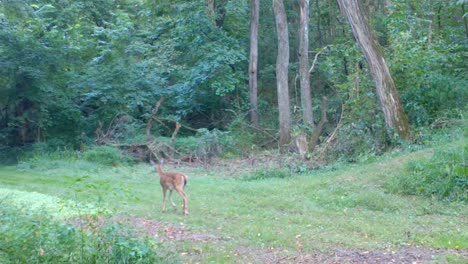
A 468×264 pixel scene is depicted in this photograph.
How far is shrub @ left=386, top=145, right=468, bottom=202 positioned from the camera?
47.3ft

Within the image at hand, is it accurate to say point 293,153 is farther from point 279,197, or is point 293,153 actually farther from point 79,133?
point 79,133

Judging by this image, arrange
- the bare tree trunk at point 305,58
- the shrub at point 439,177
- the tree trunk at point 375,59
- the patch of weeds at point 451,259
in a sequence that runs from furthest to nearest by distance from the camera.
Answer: the bare tree trunk at point 305,58
the tree trunk at point 375,59
the shrub at point 439,177
the patch of weeds at point 451,259

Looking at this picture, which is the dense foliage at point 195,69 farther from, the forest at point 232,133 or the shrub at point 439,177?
the shrub at point 439,177

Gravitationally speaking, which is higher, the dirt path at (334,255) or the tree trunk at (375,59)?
the tree trunk at (375,59)

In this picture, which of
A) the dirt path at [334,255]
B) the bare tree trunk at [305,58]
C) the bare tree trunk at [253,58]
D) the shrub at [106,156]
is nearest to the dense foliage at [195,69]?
the bare tree trunk at [253,58]

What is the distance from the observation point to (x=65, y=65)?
28.0 m

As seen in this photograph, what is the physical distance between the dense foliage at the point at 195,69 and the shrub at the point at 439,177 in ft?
17.0

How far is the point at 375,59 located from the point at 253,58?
11.1 meters

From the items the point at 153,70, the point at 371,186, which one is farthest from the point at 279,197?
the point at 153,70

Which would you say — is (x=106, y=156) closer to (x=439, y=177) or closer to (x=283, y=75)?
(x=283, y=75)

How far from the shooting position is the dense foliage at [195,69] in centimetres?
2270

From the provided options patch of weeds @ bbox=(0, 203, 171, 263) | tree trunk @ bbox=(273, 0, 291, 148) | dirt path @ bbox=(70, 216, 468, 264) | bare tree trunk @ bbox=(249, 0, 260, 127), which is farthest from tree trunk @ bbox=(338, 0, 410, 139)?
patch of weeds @ bbox=(0, 203, 171, 263)

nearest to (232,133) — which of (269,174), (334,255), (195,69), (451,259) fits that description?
(195,69)

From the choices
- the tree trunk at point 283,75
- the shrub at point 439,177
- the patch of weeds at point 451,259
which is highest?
the tree trunk at point 283,75
